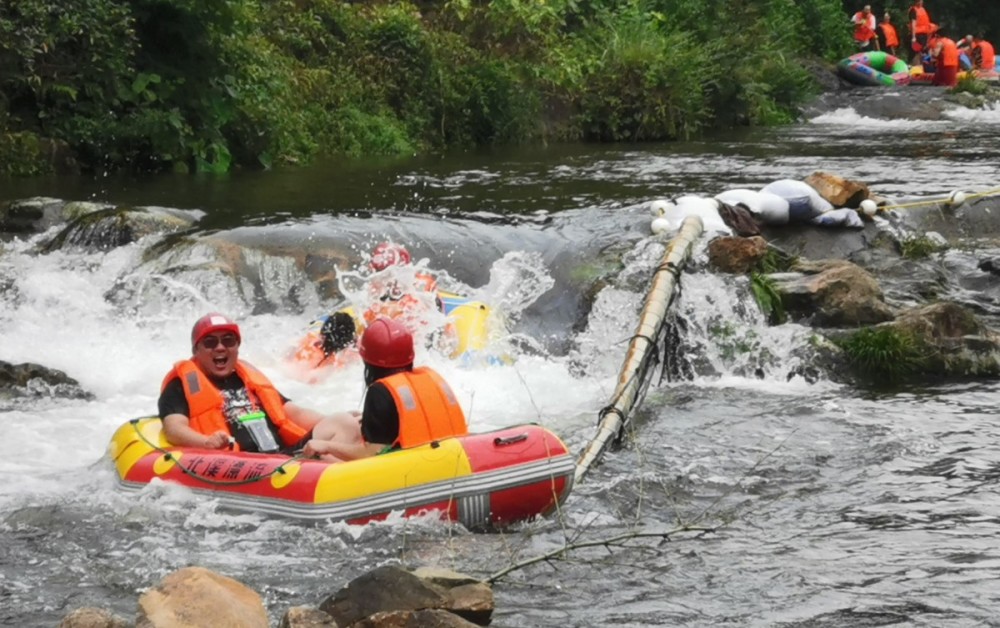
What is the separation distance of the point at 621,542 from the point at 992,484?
6.72ft

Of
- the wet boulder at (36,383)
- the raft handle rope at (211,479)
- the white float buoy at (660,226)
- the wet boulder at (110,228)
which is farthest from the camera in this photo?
the wet boulder at (110,228)

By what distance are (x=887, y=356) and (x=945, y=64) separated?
21086 mm

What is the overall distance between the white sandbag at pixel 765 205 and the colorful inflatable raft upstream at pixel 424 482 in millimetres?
5720

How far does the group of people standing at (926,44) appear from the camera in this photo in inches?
1136

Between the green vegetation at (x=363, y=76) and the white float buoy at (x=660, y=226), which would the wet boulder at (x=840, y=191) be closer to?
the white float buoy at (x=660, y=226)

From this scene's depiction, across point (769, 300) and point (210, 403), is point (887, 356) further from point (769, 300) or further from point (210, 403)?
point (210, 403)

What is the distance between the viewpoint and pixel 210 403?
7.20m

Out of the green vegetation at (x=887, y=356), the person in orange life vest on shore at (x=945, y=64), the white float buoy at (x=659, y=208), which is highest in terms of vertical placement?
the person in orange life vest on shore at (x=945, y=64)

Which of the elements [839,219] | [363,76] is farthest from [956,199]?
[363,76]

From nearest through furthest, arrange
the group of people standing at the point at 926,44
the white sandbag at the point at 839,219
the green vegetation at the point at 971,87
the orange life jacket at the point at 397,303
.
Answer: the orange life jacket at the point at 397,303, the white sandbag at the point at 839,219, the green vegetation at the point at 971,87, the group of people standing at the point at 926,44

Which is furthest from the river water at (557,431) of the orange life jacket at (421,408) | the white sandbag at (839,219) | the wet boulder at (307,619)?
the white sandbag at (839,219)

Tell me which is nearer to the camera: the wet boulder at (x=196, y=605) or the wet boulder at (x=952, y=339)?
the wet boulder at (x=196, y=605)

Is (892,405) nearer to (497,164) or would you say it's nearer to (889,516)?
(889,516)

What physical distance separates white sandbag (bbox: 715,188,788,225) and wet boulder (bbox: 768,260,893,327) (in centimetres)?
142
